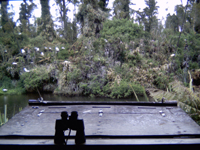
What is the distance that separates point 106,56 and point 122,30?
2.45 m

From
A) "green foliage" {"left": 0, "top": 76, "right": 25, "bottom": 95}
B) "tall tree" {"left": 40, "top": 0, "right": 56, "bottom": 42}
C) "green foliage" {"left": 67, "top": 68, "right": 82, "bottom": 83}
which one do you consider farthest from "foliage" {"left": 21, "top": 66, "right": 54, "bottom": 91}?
"tall tree" {"left": 40, "top": 0, "right": 56, "bottom": 42}

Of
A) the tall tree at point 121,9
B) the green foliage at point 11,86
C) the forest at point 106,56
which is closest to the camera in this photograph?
the forest at point 106,56

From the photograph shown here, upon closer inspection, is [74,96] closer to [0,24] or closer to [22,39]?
[22,39]

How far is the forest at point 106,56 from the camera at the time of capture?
37.1 ft

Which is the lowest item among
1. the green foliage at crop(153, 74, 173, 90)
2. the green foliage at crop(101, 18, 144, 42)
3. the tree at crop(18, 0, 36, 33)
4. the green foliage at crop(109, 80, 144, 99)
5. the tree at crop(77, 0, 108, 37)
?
the green foliage at crop(109, 80, 144, 99)

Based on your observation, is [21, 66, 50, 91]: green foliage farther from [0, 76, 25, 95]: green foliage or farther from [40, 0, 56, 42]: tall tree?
[40, 0, 56, 42]: tall tree

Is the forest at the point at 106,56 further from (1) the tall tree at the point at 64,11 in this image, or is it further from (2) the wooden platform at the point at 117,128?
(2) the wooden platform at the point at 117,128

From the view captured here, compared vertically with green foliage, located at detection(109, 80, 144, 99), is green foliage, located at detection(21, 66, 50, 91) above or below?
above

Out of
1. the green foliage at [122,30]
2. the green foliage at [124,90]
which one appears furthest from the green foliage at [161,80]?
the green foliage at [122,30]

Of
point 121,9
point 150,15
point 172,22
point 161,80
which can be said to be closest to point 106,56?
point 161,80

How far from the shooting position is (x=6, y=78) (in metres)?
14.0

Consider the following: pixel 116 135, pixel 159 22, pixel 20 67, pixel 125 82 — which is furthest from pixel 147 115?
pixel 159 22

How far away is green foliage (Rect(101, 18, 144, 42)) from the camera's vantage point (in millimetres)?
13391

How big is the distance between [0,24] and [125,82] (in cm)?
1222
